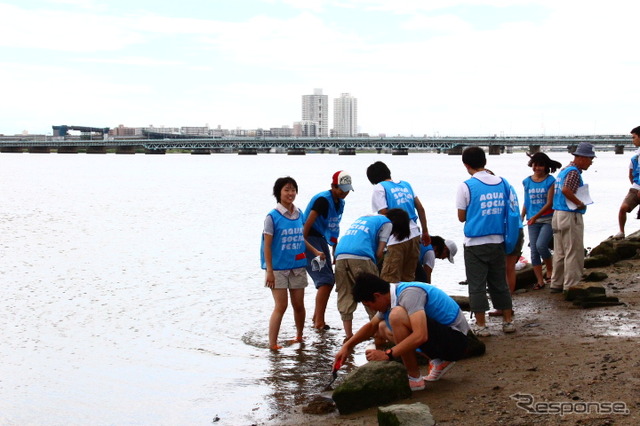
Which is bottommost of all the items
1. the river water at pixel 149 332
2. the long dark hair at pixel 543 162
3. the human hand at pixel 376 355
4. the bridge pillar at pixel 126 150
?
the bridge pillar at pixel 126 150

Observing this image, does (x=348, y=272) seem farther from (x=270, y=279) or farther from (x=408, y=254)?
(x=270, y=279)

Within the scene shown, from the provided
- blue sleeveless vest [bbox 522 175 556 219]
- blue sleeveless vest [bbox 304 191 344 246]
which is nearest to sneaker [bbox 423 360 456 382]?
blue sleeveless vest [bbox 304 191 344 246]

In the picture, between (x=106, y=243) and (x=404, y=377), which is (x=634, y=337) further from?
(x=106, y=243)

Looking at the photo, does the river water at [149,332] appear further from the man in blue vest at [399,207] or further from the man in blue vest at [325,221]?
the man in blue vest at [399,207]

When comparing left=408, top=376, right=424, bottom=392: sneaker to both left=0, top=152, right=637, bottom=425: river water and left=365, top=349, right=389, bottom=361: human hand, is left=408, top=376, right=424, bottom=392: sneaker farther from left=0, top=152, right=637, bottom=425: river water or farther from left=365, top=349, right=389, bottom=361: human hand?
left=0, top=152, right=637, bottom=425: river water

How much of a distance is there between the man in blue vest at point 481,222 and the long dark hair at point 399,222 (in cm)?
62

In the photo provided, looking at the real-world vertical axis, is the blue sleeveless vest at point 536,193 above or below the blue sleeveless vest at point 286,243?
above

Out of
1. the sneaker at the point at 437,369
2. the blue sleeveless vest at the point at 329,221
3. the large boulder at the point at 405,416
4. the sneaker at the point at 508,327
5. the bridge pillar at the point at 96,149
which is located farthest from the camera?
the bridge pillar at the point at 96,149

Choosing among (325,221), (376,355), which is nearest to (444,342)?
(376,355)

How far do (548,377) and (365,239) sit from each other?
2303 millimetres

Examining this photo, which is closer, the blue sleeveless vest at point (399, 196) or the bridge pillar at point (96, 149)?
the blue sleeveless vest at point (399, 196)

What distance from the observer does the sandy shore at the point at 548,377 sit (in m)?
5.51

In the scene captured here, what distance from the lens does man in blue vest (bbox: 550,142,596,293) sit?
9586mm

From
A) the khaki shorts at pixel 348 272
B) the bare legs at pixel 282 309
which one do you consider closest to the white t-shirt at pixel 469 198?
the khaki shorts at pixel 348 272
